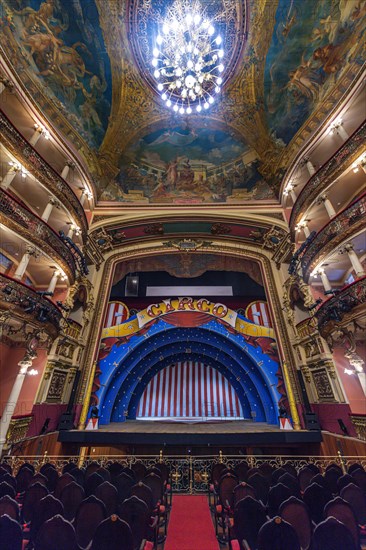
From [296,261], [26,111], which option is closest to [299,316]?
[296,261]

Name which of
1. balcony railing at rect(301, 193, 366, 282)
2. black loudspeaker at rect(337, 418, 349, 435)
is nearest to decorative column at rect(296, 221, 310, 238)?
balcony railing at rect(301, 193, 366, 282)

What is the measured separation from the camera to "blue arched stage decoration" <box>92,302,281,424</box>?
38.4ft

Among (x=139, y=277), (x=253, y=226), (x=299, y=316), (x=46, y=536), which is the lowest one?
(x=46, y=536)

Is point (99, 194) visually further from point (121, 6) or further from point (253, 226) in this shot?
point (253, 226)

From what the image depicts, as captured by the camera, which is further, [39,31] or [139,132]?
[139,132]

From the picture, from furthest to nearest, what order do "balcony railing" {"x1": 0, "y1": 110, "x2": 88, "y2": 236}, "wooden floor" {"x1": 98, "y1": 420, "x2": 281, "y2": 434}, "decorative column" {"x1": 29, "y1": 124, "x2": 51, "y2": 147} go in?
"decorative column" {"x1": 29, "y1": 124, "x2": 51, "y2": 147} < "wooden floor" {"x1": 98, "y1": 420, "x2": 281, "y2": 434} < "balcony railing" {"x1": 0, "y1": 110, "x2": 88, "y2": 236}

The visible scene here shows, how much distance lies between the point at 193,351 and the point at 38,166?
11829 mm

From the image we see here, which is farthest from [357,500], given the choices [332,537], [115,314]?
[115,314]

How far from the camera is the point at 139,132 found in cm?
1411

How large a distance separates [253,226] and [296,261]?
12.4 feet

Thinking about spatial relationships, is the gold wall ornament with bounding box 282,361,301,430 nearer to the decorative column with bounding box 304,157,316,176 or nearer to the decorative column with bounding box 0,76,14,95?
the decorative column with bounding box 304,157,316,176

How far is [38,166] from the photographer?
9.12 metres

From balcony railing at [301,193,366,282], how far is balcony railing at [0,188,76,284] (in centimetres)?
1074

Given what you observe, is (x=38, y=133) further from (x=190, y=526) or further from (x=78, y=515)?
(x=190, y=526)
